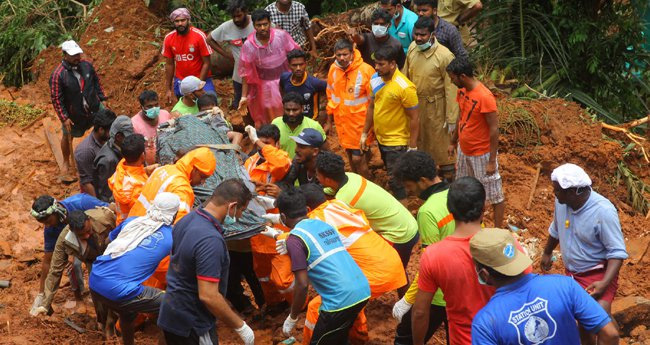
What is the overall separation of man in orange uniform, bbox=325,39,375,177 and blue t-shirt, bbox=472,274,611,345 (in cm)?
476

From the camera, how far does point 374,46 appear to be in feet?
31.3

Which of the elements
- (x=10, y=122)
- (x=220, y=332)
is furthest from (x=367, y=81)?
(x=10, y=122)

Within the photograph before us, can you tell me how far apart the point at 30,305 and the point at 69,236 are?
1.68m

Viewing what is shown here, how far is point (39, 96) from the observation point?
13844 millimetres

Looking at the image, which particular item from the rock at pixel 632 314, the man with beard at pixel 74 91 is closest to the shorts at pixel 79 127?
the man with beard at pixel 74 91

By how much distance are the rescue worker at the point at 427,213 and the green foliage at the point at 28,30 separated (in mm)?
9802

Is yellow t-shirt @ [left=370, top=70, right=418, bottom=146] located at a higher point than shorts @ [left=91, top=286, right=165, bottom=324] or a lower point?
higher

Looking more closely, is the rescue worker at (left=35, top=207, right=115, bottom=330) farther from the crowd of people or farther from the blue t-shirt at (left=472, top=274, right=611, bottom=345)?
the blue t-shirt at (left=472, top=274, right=611, bottom=345)

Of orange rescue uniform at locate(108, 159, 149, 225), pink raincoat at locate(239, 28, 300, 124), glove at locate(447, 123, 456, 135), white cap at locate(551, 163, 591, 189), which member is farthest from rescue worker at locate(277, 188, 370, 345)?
pink raincoat at locate(239, 28, 300, 124)

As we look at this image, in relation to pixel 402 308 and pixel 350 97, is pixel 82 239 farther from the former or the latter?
pixel 350 97

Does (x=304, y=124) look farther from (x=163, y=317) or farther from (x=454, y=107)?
(x=163, y=317)

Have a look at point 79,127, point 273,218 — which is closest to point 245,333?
point 273,218

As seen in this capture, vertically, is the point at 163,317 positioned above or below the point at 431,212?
below

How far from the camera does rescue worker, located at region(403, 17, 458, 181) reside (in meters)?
8.66
